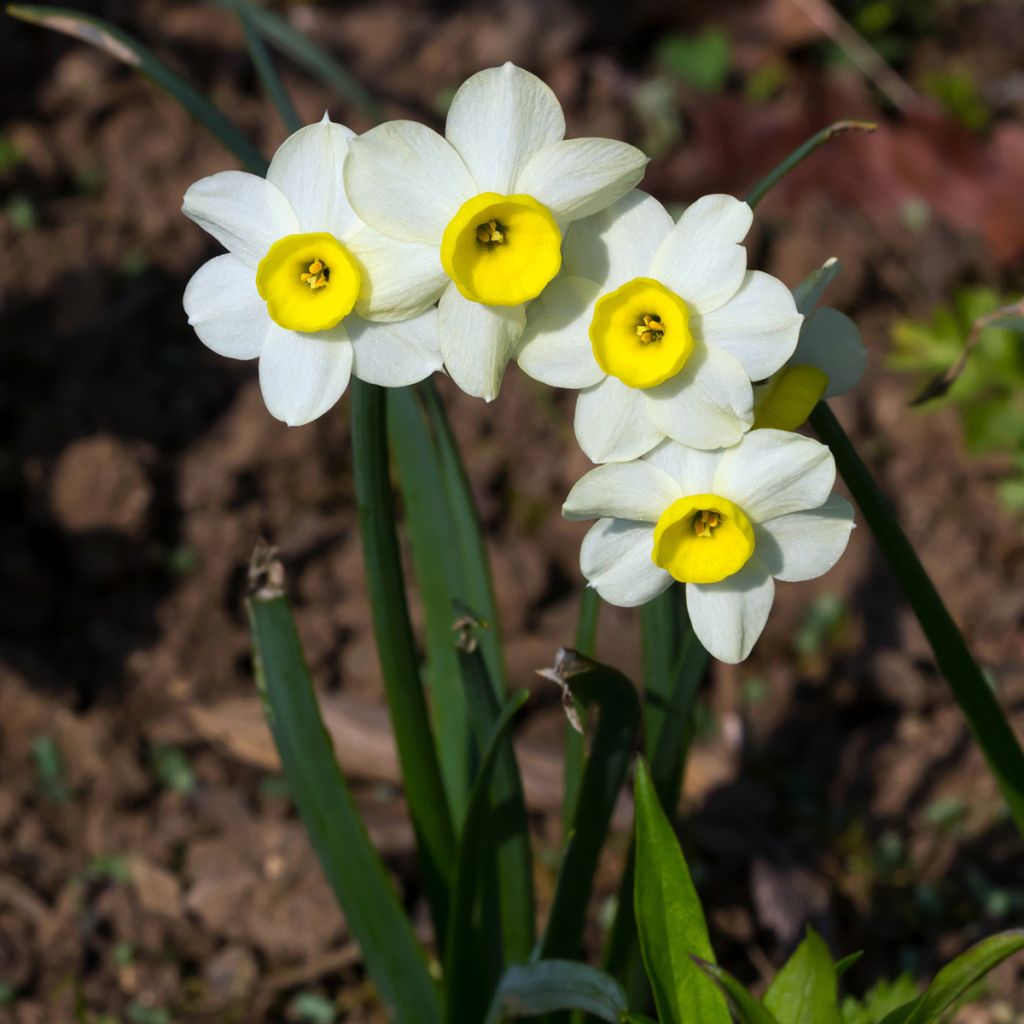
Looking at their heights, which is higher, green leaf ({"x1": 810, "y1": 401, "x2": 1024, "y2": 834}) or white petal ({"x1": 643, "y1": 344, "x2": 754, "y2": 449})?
white petal ({"x1": 643, "y1": 344, "x2": 754, "y2": 449})

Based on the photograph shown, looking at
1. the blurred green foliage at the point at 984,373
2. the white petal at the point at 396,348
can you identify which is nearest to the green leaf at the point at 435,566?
the white petal at the point at 396,348

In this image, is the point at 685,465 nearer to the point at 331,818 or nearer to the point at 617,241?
the point at 617,241

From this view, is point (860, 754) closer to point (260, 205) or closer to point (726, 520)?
point (726, 520)

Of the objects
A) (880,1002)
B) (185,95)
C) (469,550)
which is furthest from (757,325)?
(880,1002)

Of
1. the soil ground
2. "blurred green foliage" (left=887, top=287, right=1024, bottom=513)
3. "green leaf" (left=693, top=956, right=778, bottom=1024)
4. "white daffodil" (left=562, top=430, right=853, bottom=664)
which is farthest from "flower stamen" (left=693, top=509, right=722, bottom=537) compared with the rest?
"blurred green foliage" (left=887, top=287, right=1024, bottom=513)

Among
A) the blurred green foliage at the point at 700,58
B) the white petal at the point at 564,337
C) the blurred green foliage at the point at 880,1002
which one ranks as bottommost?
the blurred green foliage at the point at 880,1002

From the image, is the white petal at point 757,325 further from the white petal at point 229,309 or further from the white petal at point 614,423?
the white petal at point 229,309

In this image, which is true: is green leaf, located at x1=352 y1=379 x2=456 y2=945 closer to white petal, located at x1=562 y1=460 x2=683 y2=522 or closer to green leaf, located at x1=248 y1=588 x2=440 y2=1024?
green leaf, located at x1=248 y1=588 x2=440 y2=1024
